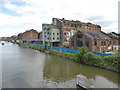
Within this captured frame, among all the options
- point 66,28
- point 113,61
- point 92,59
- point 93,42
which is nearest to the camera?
point 113,61

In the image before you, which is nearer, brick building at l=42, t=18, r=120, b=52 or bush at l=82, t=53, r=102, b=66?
bush at l=82, t=53, r=102, b=66

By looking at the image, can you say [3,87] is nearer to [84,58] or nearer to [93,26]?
[84,58]

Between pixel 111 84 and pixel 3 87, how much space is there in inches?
414

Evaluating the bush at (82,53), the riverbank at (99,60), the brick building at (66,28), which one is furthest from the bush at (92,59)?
the brick building at (66,28)

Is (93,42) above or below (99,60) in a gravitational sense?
above

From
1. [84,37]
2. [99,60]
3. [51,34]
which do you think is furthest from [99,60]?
[51,34]

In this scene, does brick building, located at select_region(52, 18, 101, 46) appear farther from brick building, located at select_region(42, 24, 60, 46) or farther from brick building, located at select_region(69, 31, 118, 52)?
brick building, located at select_region(69, 31, 118, 52)

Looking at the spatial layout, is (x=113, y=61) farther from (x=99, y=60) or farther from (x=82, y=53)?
(x=82, y=53)

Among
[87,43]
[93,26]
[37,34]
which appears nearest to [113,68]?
[87,43]

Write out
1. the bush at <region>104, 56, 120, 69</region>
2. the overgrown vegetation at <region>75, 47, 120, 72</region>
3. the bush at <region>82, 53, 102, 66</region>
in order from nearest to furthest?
the bush at <region>104, 56, 120, 69</region>, the overgrown vegetation at <region>75, 47, 120, 72</region>, the bush at <region>82, 53, 102, 66</region>

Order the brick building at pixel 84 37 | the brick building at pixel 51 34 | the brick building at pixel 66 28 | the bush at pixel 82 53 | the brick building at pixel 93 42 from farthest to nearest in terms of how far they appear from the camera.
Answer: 1. the brick building at pixel 51 34
2. the brick building at pixel 66 28
3. the brick building at pixel 84 37
4. the brick building at pixel 93 42
5. the bush at pixel 82 53

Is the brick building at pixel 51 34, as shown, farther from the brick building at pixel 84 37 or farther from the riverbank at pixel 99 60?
the riverbank at pixel 99 60

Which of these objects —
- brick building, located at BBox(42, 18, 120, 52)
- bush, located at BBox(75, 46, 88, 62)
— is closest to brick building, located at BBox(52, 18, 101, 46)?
brick building, located at BBox(42, 18, 120, 52)

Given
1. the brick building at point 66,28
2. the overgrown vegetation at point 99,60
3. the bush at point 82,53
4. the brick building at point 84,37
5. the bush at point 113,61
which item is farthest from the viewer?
the brick building at point 66,28
